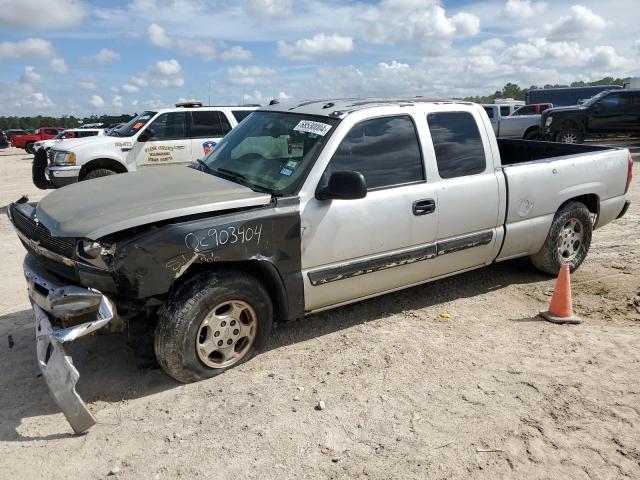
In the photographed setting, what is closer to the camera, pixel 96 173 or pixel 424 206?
pixel 424 206

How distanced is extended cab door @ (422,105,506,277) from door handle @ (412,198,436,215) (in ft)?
0.18

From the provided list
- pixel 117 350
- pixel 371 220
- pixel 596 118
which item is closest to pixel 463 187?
pixel 371 220

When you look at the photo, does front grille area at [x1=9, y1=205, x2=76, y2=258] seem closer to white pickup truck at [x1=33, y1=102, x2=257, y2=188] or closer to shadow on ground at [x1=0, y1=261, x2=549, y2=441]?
shadow on ground at [x1=0, y1=261, x2=549, y2=441]

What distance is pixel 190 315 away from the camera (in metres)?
3.39

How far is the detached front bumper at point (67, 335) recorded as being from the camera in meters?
3.06

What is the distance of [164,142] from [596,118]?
13.9 meters

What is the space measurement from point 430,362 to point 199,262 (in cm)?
177

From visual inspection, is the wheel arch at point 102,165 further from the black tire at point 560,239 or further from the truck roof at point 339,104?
the black tire at point 560,239

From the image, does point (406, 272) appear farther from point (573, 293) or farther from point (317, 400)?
point (573, 293)

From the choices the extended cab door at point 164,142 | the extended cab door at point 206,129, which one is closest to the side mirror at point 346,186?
the extended cab door at point 206,129

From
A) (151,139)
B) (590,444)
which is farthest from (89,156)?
(590,444)

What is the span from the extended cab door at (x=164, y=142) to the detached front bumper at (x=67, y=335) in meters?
7.46

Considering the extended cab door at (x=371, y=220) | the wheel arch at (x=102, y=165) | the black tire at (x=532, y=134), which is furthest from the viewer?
the black tire at (x=532, y=134)

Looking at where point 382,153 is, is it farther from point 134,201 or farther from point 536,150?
point 536,150
